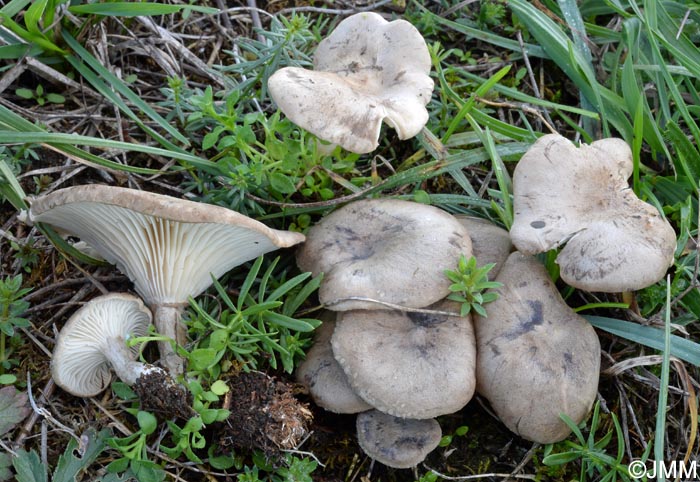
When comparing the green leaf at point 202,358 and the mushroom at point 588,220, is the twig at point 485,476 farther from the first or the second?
the green leaf at point 202,358

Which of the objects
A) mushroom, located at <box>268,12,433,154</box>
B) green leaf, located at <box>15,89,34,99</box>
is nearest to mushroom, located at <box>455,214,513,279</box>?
mushroom, located at <box>268,12,433,154</box>

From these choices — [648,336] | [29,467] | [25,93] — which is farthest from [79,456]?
[648,336]

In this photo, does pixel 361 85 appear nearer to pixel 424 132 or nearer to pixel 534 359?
pixel 424 132

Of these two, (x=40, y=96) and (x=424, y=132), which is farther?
(x=40, y=96)

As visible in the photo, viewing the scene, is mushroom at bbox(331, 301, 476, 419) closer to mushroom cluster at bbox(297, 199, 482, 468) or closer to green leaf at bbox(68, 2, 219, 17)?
mushroom cluster at bbox(297, 199, 482, 468)

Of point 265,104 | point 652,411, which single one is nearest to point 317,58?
point 265,104

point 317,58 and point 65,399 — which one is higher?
point 317,58

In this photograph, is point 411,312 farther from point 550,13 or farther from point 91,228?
point 550,13
